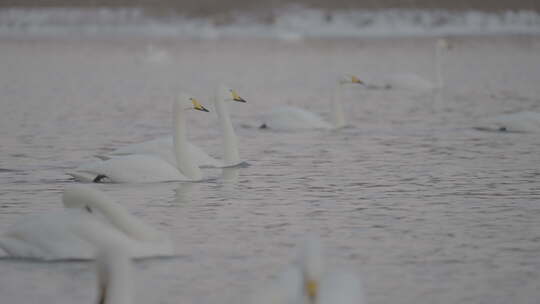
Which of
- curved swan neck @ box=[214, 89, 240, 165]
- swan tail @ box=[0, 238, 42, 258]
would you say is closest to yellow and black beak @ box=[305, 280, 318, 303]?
swan tail @ box=[0, 238, 42, 258]

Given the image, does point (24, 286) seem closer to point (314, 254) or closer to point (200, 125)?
point (314, 254)

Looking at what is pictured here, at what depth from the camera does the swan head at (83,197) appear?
23.1ft

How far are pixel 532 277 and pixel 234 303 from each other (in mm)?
1875

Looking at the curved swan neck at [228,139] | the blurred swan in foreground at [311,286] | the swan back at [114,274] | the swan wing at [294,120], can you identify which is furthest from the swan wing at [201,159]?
the swan back at [114,274]

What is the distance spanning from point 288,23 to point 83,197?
76.0 m

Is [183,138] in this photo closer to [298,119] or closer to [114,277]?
[298,119]

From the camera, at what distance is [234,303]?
21.3 feet

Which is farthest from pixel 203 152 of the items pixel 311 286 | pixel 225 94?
pixel 311 286

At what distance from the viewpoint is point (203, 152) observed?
11703 mm

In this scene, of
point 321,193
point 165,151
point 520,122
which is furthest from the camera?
point 520,122

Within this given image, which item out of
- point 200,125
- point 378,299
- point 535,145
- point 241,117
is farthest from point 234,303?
point 241,117

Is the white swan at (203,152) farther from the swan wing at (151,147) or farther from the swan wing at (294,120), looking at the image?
the swan wing at (294,120)

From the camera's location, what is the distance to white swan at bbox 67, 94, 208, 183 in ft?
34.4

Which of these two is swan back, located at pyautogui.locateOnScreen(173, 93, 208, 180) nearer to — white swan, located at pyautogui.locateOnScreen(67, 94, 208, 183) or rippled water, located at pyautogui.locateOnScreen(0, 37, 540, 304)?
white swan, located at pyautogui.locateOnScreen(67, 94, 208, 183)
